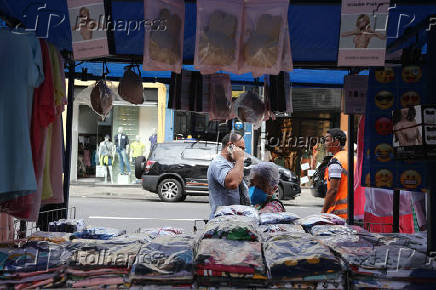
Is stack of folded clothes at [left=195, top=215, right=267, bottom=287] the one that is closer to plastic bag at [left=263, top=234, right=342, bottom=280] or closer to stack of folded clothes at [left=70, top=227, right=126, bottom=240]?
plastic bag at [left=263, top=234, right=342, bottom=280]

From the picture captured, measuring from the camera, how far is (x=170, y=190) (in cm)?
1222

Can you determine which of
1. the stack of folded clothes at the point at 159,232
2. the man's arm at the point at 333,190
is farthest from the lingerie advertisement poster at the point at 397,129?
the stack of folded clothes at the point at 159,232

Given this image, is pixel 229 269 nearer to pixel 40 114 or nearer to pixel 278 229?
pixel 278 229

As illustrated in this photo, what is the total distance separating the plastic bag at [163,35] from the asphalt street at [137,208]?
14.4 feet

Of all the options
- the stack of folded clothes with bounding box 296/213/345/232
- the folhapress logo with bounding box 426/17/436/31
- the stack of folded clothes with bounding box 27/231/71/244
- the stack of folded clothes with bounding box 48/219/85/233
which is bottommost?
the stack of folded clothes with bounding box 48/219/85/233

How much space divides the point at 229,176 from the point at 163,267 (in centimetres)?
207

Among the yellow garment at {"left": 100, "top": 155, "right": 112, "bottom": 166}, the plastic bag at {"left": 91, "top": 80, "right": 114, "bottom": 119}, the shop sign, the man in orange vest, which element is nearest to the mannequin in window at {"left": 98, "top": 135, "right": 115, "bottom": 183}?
the yellow garment at {"left": 100, "top": 155, "right": 112, "bottom": 166}

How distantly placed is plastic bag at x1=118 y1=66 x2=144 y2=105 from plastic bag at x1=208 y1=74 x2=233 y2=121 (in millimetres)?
787

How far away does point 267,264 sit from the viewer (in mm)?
1893

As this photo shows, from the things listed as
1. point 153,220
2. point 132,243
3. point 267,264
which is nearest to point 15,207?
point 132,243

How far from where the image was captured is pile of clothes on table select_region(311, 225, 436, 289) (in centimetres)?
186

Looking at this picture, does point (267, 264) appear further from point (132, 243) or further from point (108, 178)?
point (108, 178)

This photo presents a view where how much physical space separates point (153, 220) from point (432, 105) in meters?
7.71

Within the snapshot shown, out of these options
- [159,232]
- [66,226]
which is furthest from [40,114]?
[159,232]
